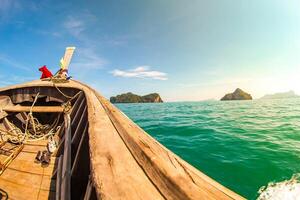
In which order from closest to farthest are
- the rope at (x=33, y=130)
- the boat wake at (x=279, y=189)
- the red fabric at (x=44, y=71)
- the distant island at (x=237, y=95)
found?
the boat wake at (x=279, y=189) → the rope at (x=33, y=130) → the red fabric at (x=44, y=71) → the distant island at (x=237, y=95)

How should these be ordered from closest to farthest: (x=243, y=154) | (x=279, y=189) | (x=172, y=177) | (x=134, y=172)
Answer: (x=172, y=177) < (x=134, y=172) < (x=279, y=189) < (x=243, y=154)

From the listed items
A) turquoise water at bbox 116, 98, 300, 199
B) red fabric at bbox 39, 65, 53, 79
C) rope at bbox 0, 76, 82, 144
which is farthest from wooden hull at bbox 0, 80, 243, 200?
red fabric at bbox 39, 65, 53, 79

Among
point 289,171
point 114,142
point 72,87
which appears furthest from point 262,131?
point 114,142

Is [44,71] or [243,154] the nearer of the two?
[243,154]

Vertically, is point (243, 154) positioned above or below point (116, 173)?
below

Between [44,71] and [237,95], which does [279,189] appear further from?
[237,95]

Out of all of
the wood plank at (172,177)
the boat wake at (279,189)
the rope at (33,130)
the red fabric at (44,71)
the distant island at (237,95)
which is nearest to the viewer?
the wood plank at (172,177)

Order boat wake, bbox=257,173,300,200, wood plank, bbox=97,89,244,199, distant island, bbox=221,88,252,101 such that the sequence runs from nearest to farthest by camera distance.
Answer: wood plank, bbox=97,89,244,199, boat wake, bbox=257,173,300,200, distant island, bbox=221,88,252,101

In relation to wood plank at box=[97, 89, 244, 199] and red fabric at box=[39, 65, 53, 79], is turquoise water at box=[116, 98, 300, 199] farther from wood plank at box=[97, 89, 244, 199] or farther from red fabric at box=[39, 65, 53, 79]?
red fabric at box=[39, 65, 53, 79]

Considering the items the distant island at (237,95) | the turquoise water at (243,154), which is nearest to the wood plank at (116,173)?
the turquoise water at (243,154)

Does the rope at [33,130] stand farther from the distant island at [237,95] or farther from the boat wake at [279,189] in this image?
the distant island at [237,95]

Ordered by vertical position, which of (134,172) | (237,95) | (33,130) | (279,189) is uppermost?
(237,95)

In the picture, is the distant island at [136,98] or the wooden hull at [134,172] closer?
the wooden hull at [134,172]

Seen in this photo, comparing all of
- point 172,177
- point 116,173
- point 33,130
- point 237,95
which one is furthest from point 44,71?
point 237,95
